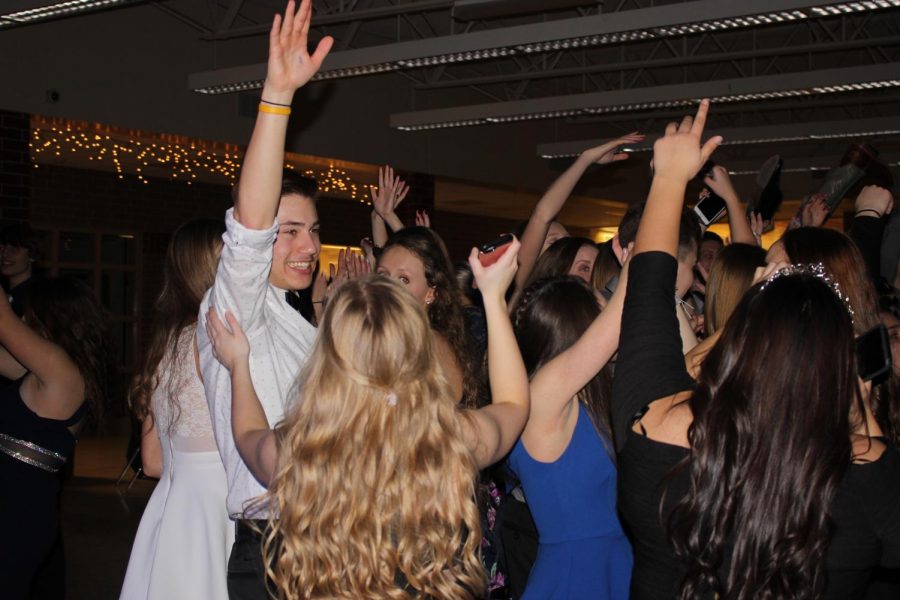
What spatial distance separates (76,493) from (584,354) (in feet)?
21.7

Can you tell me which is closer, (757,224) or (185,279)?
(185,279)

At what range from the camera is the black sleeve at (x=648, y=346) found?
1537mm

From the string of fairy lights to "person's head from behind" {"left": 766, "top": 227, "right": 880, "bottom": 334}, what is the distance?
7110mm

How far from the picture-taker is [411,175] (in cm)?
1093

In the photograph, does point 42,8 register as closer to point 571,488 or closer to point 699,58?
point 571,488

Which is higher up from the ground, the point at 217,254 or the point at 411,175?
the point at 411,175

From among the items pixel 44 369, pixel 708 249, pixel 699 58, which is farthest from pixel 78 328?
pixel 699 58

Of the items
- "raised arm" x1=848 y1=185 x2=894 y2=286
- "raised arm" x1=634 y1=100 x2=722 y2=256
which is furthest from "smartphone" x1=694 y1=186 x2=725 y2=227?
"raised arm" x1=634 y1=100 x2=722 y2=256

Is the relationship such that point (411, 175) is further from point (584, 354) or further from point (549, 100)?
point (584, 354)

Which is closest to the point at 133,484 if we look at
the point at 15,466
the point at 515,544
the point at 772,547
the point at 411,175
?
the point at 411,175

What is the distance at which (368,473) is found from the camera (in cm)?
161

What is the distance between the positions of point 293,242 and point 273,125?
461 mm

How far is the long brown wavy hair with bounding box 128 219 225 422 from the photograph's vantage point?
2318mm

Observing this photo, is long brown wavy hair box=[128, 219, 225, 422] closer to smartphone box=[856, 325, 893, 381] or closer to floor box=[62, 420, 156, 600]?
smartphone box=[856, 325, 893, 381]
